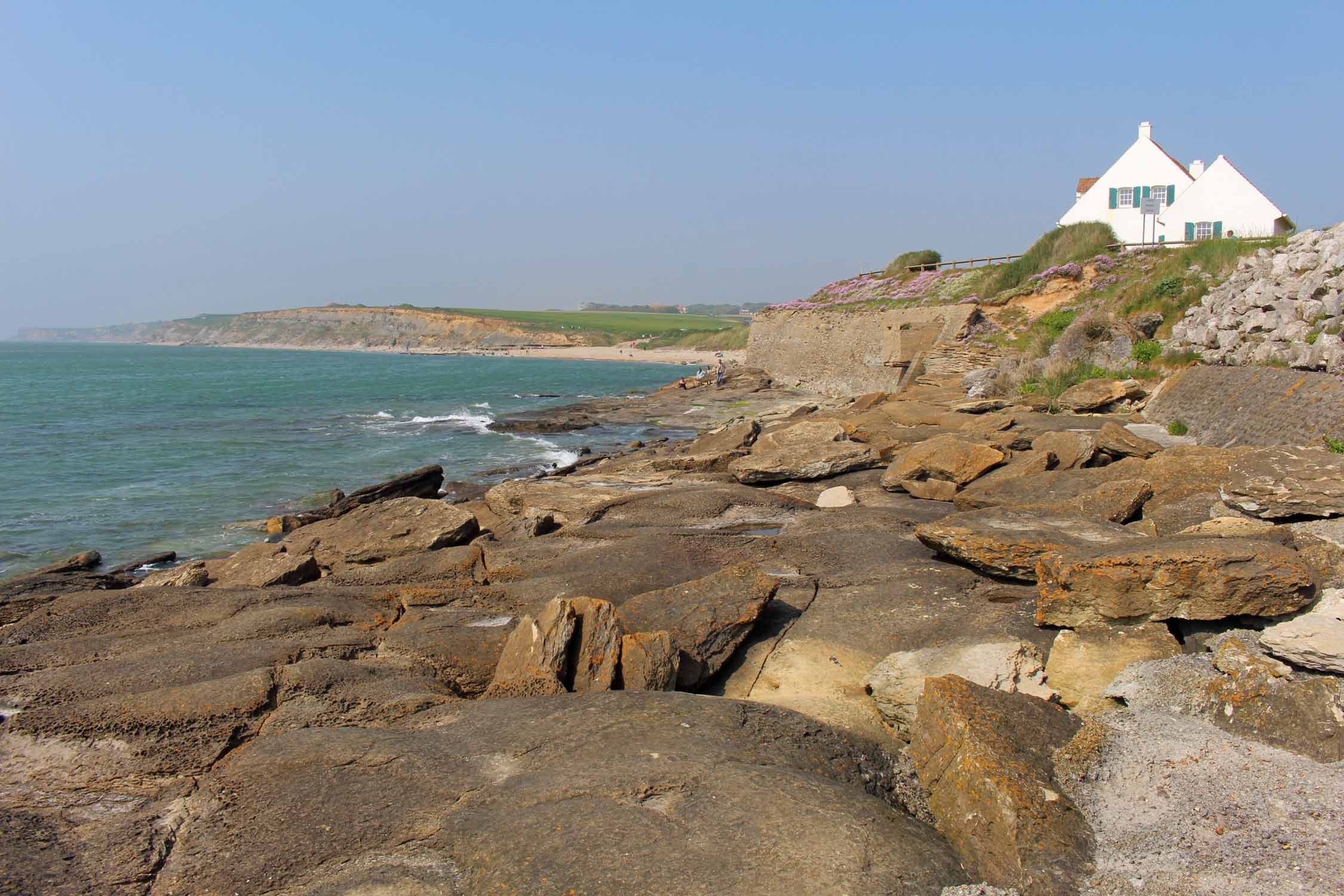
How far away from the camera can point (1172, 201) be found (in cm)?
3494

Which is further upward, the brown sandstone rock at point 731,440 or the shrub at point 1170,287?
the shrub at point 1170,287

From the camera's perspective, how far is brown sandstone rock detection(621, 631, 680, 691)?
19.9ft

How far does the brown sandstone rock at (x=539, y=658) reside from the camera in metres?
6.10

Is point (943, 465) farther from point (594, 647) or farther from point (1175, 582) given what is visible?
point (594, 647)

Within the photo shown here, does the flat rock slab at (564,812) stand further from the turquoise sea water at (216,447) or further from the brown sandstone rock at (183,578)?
the turquoise sea water at (216,447)

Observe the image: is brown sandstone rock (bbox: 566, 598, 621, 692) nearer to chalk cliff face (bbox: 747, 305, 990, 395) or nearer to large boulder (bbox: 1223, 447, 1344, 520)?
large boulder (bbox: 1223, 447, 1344, 520)

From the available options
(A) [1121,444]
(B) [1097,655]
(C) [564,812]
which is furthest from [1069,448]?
(C) [564,812]

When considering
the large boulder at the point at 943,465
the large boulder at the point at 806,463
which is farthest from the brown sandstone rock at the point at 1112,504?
the large boulder at the point at 806,463

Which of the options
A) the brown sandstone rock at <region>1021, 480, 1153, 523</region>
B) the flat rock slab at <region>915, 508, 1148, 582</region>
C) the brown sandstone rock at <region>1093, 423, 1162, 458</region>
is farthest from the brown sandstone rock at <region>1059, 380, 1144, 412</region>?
the flat rock slab at <region>915, 508, 1148, 582</region>

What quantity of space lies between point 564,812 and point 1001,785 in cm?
217

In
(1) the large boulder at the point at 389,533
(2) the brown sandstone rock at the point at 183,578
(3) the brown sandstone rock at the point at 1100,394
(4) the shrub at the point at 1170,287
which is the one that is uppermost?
(4) the shrub at the point at 1170,287

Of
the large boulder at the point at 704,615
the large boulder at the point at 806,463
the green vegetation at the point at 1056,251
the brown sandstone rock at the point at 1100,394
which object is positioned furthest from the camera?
the green vegetation at the point at 1056,251

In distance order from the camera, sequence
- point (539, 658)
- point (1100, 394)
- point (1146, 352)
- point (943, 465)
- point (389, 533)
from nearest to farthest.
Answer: point (539, 658), point (389, 533), point (943, 465), point (1100, 394), point (1146, 352)

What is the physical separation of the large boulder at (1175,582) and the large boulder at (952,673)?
0.53 m
